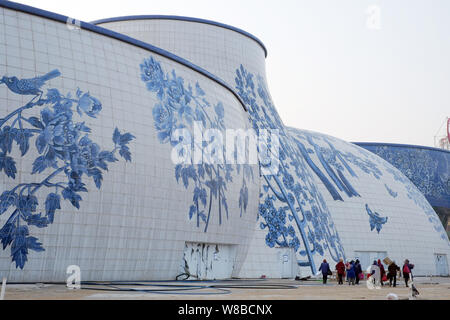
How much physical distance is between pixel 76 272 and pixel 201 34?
1688 cm

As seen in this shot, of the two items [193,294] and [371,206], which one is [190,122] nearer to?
[193,294]

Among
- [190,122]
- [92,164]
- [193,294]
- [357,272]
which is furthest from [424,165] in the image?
[193,294]

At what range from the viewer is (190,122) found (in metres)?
18.6

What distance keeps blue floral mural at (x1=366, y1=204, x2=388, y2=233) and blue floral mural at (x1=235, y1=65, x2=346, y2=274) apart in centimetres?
516

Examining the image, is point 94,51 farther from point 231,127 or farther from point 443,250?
point 443,250

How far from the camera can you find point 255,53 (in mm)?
30156

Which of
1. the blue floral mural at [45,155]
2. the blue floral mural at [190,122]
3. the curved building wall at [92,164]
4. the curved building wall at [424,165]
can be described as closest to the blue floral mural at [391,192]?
the curved building wall at [424,165]

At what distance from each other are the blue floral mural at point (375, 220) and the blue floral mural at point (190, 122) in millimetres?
16539

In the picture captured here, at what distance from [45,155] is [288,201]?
46.1 ft

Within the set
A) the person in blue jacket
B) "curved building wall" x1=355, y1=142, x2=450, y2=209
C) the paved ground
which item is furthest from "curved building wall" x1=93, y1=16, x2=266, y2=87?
"curved building wall" x1=355, y1=142, x2=450, y2=209

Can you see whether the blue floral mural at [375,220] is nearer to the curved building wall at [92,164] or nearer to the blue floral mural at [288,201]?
the blue floral mural at [288,201]
